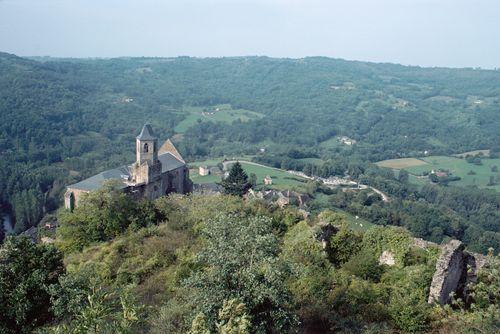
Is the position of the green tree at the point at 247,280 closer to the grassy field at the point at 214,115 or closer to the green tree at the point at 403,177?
the green tree at the point at 403,177

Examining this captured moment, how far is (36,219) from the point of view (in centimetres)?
6044

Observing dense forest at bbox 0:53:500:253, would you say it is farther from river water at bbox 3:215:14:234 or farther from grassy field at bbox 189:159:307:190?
grassy field at bbox 189:159:307:190

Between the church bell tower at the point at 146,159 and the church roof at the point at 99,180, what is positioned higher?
the church bell tower at the point at 146,159

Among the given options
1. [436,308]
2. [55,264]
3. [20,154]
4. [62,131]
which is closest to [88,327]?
[55,264]

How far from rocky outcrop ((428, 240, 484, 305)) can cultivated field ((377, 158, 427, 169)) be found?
87.6m

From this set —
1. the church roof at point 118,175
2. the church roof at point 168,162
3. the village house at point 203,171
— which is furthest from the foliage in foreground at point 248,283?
the village house at point 203,171

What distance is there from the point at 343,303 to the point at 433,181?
267 ft

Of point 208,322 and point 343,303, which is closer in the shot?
point 208,322

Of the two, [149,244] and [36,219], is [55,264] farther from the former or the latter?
[36,219]

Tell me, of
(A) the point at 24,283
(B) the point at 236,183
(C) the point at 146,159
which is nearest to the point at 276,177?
(B) the point at 236,183

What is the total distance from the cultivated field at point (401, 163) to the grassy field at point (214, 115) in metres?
55.2

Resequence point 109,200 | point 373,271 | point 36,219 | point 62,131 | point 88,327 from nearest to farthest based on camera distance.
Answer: point 88,327, point 373,271, point 109,200, point 36,219, point 62,131

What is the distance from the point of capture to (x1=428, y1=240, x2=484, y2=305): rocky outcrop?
15.7m

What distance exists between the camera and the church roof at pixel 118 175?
121ft
